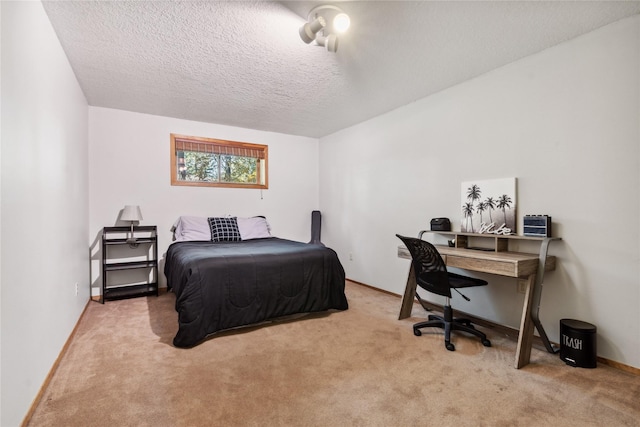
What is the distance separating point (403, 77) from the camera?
3.01 meters

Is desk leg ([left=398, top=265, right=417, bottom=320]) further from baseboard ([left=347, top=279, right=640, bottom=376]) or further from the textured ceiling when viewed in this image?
the textured ceiling

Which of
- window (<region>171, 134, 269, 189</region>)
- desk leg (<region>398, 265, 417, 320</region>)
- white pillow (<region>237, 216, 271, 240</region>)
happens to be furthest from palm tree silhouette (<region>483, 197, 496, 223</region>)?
window (<region>171, 134, 269, 189</region>)

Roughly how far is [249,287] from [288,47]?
2034 mm

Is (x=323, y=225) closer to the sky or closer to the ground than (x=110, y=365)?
closer to the sky

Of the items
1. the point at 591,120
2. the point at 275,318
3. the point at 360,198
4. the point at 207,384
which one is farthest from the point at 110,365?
the point at 591,120

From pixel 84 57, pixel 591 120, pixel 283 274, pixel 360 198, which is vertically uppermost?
pixel 84 57

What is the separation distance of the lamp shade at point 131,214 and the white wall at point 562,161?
129 inches

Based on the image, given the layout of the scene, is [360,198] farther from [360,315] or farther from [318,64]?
[318,64]

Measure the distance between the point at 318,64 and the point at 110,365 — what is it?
2845 mm

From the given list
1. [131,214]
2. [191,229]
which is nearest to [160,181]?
[131,214]

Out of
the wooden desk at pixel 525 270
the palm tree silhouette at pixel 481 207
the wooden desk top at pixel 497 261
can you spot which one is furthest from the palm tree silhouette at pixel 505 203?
the wooden desk top at pixel 497 261

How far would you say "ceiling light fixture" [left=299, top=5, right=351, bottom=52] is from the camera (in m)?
1.95

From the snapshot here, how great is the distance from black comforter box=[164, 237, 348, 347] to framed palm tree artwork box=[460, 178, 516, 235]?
1.41m

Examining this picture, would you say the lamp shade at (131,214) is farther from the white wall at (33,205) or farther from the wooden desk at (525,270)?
the wooden desk at (525,270)
